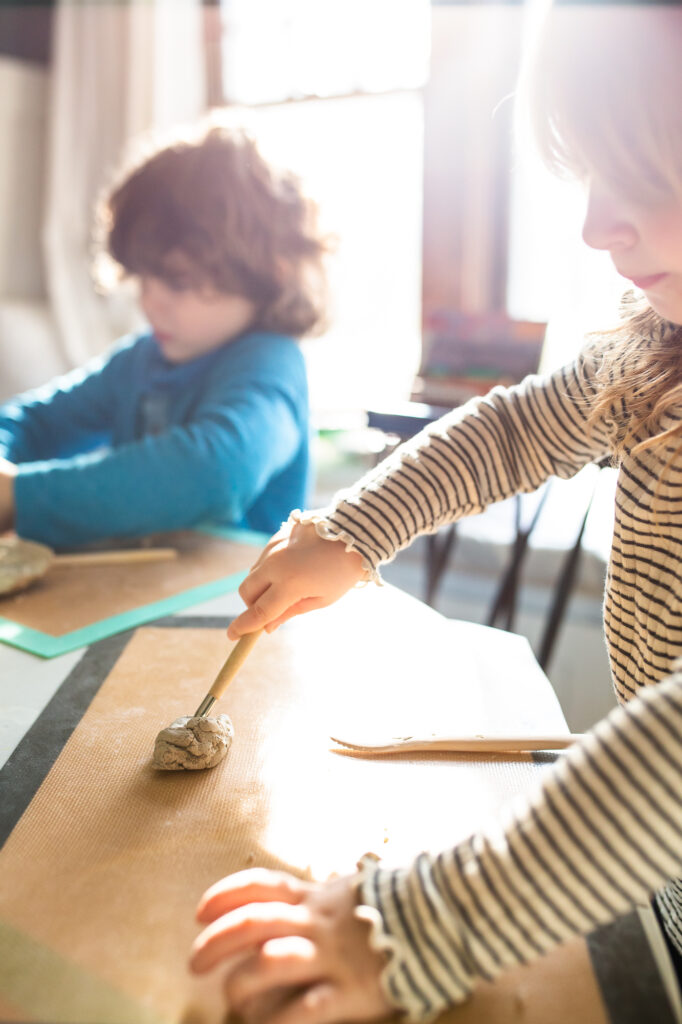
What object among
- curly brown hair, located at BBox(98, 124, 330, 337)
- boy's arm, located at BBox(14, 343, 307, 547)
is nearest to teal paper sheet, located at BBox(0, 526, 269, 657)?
boy's arm, located at BBox(14, 343, 307, 547)

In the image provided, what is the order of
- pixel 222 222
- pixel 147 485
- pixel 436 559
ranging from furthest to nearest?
pixel 436 559, pixel 222 222, pixel 147 485

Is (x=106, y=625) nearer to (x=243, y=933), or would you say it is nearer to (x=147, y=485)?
(x=147, y=485)

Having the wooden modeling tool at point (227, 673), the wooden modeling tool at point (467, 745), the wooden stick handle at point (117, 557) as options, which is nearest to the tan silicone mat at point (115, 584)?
the wooden stick handle at point (117, 557)

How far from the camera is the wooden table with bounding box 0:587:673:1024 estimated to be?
365 millimetres

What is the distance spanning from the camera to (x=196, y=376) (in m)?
1.17

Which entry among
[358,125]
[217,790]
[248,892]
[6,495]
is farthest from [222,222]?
[358,125]

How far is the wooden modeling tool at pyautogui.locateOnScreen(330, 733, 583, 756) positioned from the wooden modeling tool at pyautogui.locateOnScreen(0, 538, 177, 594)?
42cm

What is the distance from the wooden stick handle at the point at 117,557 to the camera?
2.94ft

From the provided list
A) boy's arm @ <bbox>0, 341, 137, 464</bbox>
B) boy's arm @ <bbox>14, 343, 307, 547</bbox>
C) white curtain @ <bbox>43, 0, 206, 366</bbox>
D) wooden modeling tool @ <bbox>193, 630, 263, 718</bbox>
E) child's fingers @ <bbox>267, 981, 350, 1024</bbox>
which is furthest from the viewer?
white curtain @ <bbox>43, 0, 206, 366</bbox>

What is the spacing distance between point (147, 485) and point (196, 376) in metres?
0.28

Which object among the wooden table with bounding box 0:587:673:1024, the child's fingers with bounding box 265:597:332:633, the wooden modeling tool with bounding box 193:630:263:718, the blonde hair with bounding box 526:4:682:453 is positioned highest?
the blonde hair with bounding box 526:4:682:453

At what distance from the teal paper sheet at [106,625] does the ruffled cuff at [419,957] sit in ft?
1.41

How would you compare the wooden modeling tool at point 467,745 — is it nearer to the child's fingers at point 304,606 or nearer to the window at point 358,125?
the child's fingers at point 304,606

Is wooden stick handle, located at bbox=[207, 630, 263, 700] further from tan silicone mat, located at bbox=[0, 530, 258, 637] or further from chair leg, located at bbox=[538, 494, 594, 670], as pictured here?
chair leg, located at bbox=[538, 494, 594, 670]
